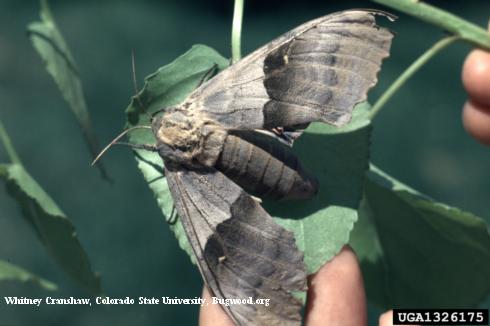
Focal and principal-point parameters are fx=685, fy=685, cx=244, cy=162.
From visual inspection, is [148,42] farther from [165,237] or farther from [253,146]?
[253,146]

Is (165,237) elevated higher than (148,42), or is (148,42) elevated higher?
(148,42)

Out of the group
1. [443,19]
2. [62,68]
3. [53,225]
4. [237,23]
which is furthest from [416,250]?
[62,68]

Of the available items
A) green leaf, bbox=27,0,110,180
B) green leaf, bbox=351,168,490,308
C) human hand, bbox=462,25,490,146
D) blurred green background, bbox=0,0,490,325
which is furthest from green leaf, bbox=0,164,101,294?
blurred green background, bbox=0,0,490,325

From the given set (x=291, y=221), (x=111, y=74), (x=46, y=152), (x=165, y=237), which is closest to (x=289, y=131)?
(x=291, y=221)

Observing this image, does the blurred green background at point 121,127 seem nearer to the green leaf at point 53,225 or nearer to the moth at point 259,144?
the green leaf at point 53,225

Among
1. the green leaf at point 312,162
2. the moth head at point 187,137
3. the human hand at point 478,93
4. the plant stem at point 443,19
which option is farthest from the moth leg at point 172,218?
the human hand at point 478,93
